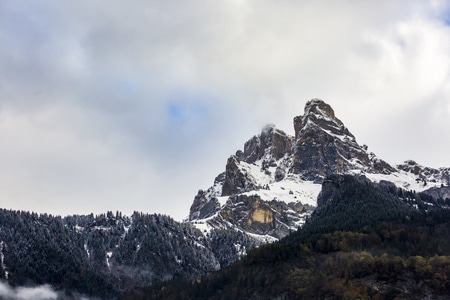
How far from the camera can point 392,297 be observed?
648 ft

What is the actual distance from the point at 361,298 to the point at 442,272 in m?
23.5

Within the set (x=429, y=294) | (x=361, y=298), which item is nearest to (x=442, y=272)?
(x=429, y=294)

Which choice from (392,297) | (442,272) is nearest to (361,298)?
(392,297)

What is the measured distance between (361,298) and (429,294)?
1867 cm

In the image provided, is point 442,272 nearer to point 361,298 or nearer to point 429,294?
point 429,294

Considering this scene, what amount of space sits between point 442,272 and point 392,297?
1524 centimetres

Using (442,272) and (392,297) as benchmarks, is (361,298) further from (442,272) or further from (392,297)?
(442,272)

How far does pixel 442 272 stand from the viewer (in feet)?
652

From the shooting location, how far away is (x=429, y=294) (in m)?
198

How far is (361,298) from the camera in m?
196

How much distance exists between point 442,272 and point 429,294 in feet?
22.9

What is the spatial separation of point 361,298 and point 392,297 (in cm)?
891
